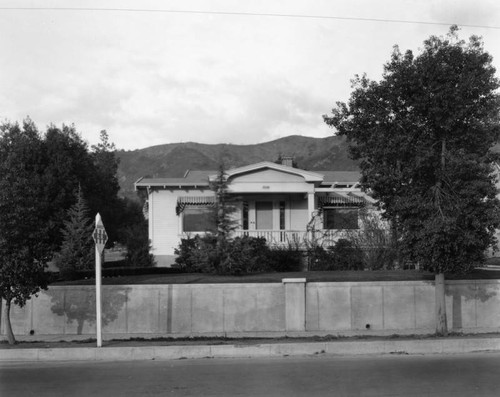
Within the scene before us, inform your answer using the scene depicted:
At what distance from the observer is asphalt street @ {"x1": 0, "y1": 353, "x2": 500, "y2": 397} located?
8445 mm

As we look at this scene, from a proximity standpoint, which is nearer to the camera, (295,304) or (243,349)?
(243,349)

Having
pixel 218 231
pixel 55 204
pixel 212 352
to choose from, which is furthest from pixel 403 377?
pixel 55 204

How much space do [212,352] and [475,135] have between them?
23.6 ft

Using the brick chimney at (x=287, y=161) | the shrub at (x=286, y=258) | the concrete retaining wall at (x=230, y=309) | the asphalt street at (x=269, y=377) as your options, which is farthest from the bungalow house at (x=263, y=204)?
the asphalt street at (x=269, y=377)

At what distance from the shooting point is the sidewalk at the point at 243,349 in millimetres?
11633

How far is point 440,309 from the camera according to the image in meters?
13.8

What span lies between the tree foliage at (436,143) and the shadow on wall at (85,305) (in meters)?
7.06

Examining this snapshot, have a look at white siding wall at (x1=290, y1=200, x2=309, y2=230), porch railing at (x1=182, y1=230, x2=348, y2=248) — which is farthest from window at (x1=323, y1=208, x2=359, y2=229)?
porch railing at (x1=182, y1=230, x2=348, y2=248)

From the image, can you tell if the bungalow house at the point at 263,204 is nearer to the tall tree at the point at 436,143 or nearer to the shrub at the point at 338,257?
the shrub at the point at 338,257

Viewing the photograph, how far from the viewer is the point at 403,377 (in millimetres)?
9289

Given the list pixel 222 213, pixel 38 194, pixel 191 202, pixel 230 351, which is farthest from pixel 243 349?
pixel 191 202

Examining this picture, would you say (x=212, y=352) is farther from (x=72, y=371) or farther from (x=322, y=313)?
(x=322, y=313)

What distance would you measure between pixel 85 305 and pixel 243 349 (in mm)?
5391

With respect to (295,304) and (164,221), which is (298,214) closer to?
(164,221)
